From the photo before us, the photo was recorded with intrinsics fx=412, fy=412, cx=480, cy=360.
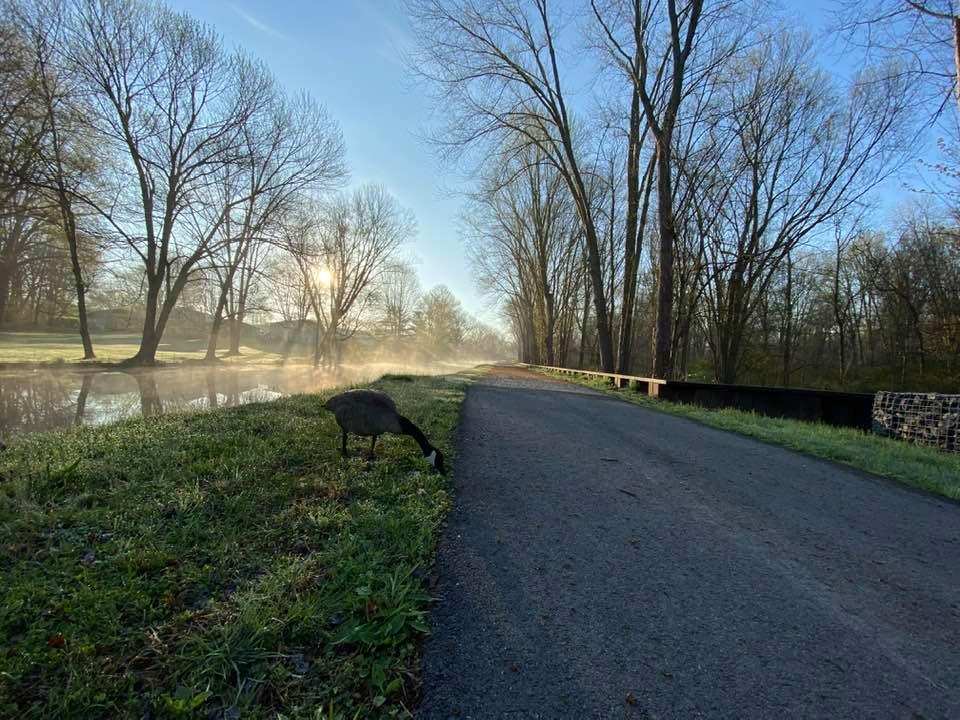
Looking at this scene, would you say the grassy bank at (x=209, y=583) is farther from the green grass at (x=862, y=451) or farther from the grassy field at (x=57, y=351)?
the grassy field at (x=57, y=351)

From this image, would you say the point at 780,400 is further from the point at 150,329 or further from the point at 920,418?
the point at 150,329

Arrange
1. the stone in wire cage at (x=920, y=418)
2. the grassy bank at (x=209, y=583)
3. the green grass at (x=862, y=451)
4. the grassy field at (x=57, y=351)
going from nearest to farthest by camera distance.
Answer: the grassy bank at (x=209, y=583), the green grass at (x=862, y=451), the stone in wire cage at (x=920, y=418), the grassy field at (x=57, y=351)

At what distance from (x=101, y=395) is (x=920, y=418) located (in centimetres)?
1841

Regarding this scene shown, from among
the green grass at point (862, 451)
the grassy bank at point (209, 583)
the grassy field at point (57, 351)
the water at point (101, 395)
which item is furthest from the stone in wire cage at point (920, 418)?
the grassy field at point (57, 351)

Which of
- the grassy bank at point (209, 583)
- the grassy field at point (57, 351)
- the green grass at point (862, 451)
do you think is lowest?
the green grass at point (862, 451)

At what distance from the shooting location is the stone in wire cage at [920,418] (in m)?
7.43

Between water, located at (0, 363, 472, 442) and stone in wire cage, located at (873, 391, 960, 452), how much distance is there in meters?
13.7

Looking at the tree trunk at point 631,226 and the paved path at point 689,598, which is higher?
the tree trunk at point 631,226

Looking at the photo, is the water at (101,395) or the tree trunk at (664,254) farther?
the tree trunk at (664,254)

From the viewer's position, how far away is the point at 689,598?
217 cm

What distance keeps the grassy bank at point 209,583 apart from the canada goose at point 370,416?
0.36 m

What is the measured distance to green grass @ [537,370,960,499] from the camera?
472 centimetres

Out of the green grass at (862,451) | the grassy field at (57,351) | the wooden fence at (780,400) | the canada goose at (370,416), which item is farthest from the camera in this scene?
the grassy field at (57,351)

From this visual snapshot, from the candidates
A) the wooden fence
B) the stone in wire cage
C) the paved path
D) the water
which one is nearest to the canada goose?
the paved path
